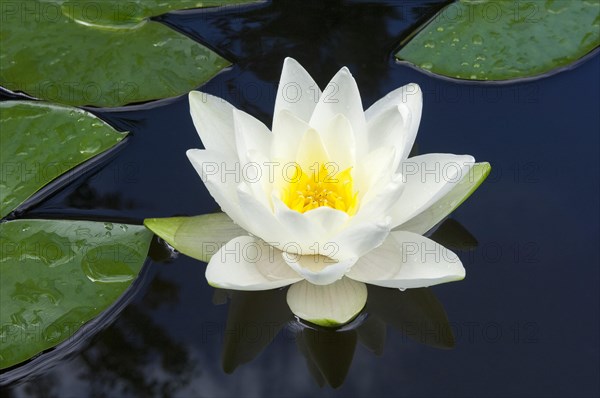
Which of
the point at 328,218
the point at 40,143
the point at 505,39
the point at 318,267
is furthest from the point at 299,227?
the point at 505,39

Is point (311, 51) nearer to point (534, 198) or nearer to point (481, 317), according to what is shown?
point (534, 198)

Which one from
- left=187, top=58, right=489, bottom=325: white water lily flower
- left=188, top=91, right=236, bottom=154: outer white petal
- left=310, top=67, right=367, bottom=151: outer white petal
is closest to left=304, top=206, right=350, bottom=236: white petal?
left=187, top=58, right=489, bottom=325: white water lily flower

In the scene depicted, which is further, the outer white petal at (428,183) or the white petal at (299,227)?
the outer white petal at (428,183)

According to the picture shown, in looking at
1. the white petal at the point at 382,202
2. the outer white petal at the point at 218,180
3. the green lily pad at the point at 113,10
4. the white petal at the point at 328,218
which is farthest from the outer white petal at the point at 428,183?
the green lily pad at the point at 113,10

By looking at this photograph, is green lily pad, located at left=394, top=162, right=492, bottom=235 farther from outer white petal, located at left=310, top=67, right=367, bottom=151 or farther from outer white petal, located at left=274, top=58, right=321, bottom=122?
outer white petal, located at left=274, top=58, right=321, bottom=122

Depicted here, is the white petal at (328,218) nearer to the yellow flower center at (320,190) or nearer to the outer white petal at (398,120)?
the yellow flower center at (320,190)

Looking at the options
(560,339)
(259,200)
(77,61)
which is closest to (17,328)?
(259,200)
